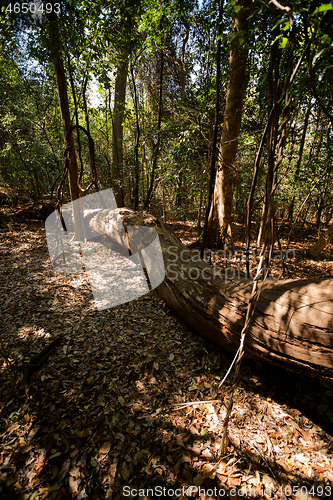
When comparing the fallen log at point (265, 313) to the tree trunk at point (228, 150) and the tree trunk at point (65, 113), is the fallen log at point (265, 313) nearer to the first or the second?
the tree trunk at point (228, 150)

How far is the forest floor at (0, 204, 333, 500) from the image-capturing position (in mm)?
1581

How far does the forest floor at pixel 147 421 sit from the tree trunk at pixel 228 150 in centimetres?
351

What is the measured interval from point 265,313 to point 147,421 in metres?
1.50

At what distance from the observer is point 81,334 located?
2.96 m

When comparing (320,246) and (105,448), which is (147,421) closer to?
(105,448)

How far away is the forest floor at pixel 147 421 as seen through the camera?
62.2 inches

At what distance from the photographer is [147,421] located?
1.98m

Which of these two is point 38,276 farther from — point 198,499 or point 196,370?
point 198,499

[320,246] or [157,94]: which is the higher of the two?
[157,94]

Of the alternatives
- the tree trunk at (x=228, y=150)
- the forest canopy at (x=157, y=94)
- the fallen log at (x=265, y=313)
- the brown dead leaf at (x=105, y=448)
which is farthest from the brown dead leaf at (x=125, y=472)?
the tree trunk at (x=228, y=150)

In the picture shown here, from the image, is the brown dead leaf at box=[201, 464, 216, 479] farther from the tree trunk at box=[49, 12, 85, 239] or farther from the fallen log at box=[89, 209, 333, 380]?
the tree trunk at box=[49, 12, 85, 239]

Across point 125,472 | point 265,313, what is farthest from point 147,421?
point 265,313

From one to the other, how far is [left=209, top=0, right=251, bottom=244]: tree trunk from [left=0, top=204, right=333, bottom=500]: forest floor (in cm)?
351

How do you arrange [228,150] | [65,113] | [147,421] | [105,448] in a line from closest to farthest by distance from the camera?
1. [105,448]
2. [147,421]
3. [65,113]
4. [228,150]
